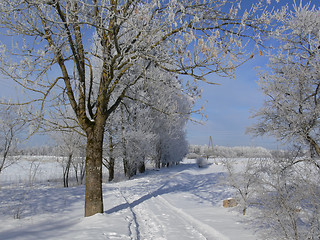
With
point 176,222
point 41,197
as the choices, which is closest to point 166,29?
point 176,222

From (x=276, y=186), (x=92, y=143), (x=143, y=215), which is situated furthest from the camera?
(x=143, y=215)

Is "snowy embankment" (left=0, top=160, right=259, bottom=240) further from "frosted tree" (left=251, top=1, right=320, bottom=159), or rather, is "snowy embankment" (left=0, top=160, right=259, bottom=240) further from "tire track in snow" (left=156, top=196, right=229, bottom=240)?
"frosted tree" (left=251, top=1, right=320, bottom=159)

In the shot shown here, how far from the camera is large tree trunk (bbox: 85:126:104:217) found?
17.4 feet

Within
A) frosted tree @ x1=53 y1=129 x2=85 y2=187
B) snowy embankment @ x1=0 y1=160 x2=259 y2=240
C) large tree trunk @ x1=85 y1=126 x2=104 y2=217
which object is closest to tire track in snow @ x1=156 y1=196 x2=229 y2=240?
snowy embankment @ x1=0 y1=160 x2=259 y2=240

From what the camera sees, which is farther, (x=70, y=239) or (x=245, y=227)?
(x=245, y=227)

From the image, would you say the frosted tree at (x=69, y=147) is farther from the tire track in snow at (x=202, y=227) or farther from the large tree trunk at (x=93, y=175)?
the large tree trunk at (x=93, y=175)

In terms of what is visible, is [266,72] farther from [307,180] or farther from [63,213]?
[63,213]

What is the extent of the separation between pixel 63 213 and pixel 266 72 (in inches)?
388

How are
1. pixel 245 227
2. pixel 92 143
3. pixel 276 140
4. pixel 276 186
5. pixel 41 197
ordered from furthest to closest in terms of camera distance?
1. pixel 276 140
2. pixel 41 197
3. pixel 245 227
4. pixel 92 143
5. pixel 276 186

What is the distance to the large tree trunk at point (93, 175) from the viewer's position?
5.29 m

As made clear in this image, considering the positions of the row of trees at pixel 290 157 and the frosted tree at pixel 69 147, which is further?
the frosted tree at pixel 69 147

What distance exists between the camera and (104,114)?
220 inches

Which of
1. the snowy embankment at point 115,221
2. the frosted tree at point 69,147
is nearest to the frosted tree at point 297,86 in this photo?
the snowy embankment at point 115,221

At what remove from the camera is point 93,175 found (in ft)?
17.5
